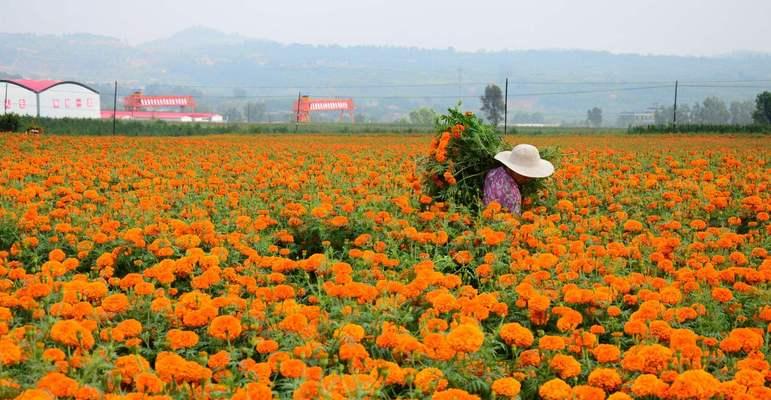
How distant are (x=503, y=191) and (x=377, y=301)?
3562mm

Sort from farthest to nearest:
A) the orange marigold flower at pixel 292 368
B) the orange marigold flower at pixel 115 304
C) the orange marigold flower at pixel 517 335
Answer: the orange marigold flower at pixel 115 304 → the orange marigold flower at pixel 517 335 → the orange marigold flower at pixel 292 368

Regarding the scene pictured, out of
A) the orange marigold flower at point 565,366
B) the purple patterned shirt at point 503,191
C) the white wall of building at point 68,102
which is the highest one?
the white wall of building at point 68,102

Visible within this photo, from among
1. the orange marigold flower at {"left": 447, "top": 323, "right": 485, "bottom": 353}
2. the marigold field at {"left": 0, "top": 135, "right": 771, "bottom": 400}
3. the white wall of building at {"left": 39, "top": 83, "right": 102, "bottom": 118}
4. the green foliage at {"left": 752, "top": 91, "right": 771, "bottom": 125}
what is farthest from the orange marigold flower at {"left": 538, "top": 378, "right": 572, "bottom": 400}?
the white wall of building at {"left": 39, "top": 83, "right": 102, "bottom": 118}

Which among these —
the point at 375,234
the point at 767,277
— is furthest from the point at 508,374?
the point at 375,234

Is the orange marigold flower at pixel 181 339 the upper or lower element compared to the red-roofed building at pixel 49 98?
lower

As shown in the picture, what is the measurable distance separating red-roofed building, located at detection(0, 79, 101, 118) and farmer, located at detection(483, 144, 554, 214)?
57119mm

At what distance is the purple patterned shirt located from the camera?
7191mm

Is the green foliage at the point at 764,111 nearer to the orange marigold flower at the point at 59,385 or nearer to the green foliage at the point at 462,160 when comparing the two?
the green foliage at the point at 462,160

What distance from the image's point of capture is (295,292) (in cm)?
440

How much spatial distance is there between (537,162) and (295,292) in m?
3.56

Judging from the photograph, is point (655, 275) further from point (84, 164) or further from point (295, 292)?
point (84, 164)

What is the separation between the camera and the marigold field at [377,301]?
296 cm

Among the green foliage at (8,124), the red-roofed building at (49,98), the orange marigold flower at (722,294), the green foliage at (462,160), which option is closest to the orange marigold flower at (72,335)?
the orange marigold flower at (722,294)

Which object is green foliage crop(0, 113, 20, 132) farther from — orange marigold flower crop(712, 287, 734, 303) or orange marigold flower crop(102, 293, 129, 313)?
orange marigold flower crop(712, 287, 734, 303)
